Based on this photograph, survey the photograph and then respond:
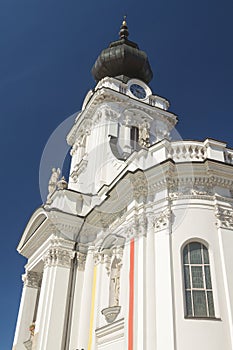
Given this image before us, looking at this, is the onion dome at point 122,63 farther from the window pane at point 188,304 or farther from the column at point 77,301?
the window pane at point 188,304

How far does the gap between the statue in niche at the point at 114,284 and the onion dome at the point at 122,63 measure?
1646cm

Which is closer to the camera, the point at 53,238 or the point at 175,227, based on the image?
the point at 175,227

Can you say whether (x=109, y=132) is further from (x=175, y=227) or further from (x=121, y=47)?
(x=175, y=227)

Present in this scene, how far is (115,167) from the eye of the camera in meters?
20.2

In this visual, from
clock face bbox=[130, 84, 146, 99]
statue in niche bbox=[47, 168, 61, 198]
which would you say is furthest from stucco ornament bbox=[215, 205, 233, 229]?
clock face bbox=[130, 84, 146, 99]

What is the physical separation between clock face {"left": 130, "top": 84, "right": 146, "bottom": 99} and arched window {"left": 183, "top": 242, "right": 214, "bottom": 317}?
1639cm

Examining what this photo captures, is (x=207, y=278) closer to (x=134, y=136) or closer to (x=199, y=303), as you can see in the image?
(x=199, y=303)

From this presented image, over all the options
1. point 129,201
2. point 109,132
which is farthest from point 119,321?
point 109,132

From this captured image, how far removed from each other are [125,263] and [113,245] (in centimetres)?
224

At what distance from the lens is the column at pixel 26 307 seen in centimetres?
1942

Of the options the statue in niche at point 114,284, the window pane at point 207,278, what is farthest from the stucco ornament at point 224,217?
the statue in niche at point 114,284

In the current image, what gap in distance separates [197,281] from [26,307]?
39.4 ft

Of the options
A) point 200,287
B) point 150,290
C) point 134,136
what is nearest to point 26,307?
point 150,290

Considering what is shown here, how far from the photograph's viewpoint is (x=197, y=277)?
40.2ft
